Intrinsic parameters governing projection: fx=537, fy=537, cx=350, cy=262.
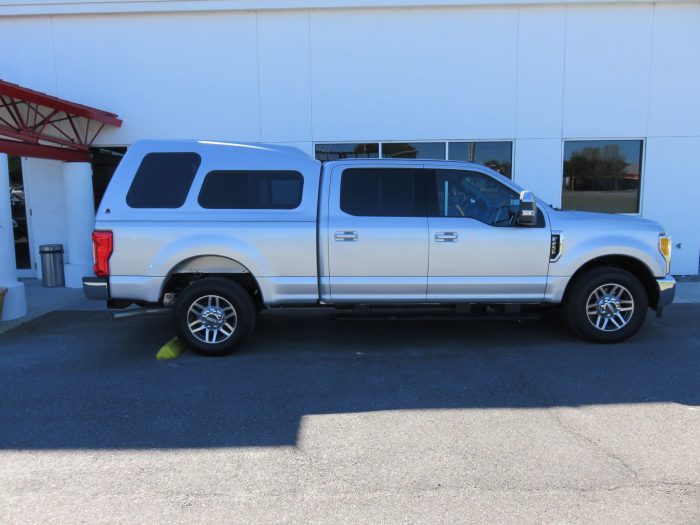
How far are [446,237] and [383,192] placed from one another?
0.85 meters

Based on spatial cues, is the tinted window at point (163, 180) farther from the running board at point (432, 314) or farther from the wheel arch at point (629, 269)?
the wheel arch at point (629, 269)

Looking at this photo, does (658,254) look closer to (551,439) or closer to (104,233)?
(551,439)

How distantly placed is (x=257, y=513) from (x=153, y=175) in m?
3.89

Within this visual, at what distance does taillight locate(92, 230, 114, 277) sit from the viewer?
554cm

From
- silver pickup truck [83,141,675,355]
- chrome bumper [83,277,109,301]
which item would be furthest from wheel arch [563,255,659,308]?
chrome bumper [83,277,109,301]

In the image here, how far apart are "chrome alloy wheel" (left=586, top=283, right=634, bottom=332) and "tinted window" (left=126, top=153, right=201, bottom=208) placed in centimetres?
459

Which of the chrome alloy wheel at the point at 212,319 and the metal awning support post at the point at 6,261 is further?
the metal awning support post at the point at 6,261

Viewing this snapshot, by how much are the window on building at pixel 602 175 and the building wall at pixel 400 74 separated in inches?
7.5

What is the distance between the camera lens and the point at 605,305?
5980 millimetres

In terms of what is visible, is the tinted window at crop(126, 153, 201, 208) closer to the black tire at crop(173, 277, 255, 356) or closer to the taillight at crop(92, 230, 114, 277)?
→ the taillight at crop(92, 230, 114, 277)

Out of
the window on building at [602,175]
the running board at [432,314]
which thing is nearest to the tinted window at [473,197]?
the running board at [432,314]

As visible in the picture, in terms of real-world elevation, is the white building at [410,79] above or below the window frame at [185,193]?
above

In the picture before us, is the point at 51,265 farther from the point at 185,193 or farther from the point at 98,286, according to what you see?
the point at 185,193

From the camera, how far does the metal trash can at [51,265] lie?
9938mm
